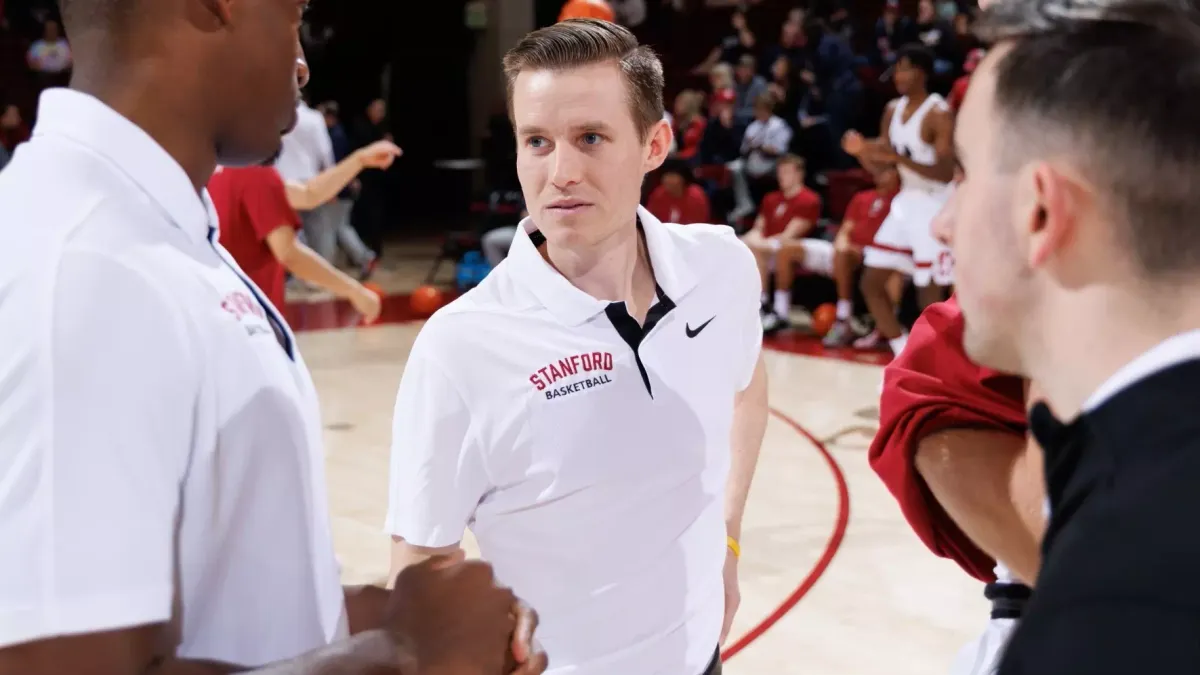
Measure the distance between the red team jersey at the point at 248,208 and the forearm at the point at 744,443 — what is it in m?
2.93

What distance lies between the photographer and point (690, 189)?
10375 mm

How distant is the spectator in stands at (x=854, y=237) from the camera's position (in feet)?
29.8

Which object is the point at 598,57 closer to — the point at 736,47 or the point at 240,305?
the point at 240,305

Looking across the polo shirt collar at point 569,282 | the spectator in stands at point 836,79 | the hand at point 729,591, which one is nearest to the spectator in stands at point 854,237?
the spectator in stands at point 836,79

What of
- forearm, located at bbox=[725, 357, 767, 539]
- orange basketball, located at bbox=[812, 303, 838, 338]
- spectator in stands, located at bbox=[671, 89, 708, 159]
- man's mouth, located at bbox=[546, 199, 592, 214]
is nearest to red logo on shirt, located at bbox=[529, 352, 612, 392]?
man's mouth, located at bbox=[546, 199, 592, 214]

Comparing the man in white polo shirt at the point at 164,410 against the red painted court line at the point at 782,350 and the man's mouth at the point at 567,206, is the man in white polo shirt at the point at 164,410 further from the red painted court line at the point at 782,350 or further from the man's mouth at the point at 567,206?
the red painted court line at the point at 782,350

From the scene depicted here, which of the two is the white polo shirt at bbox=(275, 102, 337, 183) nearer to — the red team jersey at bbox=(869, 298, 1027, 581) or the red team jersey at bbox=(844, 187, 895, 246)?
the red team jersey at bbox=(844, 187, 895, 246)

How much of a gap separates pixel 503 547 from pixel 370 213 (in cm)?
1422

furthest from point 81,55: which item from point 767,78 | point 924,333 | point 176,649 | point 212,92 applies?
point 767,78

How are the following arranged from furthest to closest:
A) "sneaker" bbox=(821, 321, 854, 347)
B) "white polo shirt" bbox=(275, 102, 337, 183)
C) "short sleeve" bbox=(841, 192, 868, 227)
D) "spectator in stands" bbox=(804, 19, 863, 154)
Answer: "spectator in stands" bbox=(804, 19, 863, 154)
"white polo shirt" bbox=(275, 102, 337, 183)
"sneaker" bbox=(821, 321, 854, 347)
"short sleeve" bbox=(841, 192, 868, 227)

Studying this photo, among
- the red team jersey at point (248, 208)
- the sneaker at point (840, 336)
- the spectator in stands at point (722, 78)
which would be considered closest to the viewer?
the red team jersey at point (248, 208)

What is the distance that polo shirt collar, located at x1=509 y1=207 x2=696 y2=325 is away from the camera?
1947 mm

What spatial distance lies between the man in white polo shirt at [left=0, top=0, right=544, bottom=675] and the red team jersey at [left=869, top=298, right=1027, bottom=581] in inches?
20.1

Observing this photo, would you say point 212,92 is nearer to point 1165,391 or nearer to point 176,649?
point 176,649
